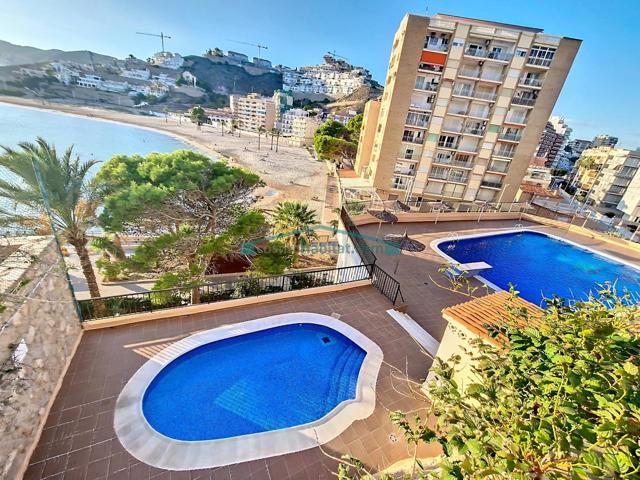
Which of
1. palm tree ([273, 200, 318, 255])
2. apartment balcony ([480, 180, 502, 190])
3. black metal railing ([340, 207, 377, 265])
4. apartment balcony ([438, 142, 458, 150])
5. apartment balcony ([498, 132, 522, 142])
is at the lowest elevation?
palm tree ([273, 200, 318, 255])

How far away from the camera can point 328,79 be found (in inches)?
6383

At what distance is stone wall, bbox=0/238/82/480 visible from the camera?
4066mm

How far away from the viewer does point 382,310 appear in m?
8.76

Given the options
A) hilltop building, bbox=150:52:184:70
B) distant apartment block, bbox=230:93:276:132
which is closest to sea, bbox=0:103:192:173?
distant apartment block, bbox=230:93:276:132

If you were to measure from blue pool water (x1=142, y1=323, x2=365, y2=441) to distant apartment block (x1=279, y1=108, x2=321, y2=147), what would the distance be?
80.3 metres

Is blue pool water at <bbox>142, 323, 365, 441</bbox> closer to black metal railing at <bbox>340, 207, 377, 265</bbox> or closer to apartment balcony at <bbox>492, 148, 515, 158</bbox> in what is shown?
black metal railing at <bbox>340, 207, 377, 265</bbox>

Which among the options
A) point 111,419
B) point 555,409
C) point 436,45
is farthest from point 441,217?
point 111,419

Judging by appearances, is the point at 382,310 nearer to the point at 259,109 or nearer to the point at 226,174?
the point at 226,174

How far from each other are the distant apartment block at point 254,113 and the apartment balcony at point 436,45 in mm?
90207

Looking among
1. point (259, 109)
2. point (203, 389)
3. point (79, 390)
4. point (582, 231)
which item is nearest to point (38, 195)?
point (79, 390)

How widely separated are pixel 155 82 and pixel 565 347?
594ft

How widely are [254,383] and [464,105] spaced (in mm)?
31693

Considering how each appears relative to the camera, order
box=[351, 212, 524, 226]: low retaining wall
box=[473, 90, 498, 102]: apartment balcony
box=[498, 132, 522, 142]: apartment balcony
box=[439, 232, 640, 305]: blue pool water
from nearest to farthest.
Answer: box=[439, 232, 640, 305]: blue pool water < box=[351, 212, 524, 226]: low retaining wall < box=[473, 90, 498, 102]: apartment balcony < box=[498, 132, 522, 142]: apartment balcony

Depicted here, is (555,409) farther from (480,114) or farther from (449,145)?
(480,114)
